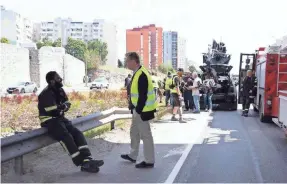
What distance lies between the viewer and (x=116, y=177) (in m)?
6.62

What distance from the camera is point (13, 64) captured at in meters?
55.2

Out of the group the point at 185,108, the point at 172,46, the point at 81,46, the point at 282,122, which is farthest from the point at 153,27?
the point at 282,122

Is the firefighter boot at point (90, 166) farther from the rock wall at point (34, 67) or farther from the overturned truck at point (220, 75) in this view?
the rock wall at point (34, 67)

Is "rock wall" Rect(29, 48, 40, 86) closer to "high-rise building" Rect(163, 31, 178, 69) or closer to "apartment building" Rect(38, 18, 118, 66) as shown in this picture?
"high-rise building" Rect(163, 31, 178, 69)

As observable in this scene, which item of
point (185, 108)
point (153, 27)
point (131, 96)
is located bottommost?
point (185, 108)

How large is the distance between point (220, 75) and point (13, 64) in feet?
130

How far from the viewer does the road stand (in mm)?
6543

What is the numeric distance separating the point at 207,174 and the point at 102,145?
326 cm

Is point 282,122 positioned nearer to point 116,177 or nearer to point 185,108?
point 116,177

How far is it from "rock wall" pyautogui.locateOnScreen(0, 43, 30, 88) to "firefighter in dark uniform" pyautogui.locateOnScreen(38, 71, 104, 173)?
45508 mm

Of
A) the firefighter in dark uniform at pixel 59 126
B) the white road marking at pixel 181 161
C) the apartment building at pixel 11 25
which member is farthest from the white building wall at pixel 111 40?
the firefighter in dark uniform at pixel 59 126

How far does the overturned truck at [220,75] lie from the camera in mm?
20000

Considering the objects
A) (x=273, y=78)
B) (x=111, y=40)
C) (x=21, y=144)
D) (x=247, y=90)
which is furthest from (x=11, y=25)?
(x=21, y=144)

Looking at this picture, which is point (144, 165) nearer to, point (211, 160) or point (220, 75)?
point (211, 160)
